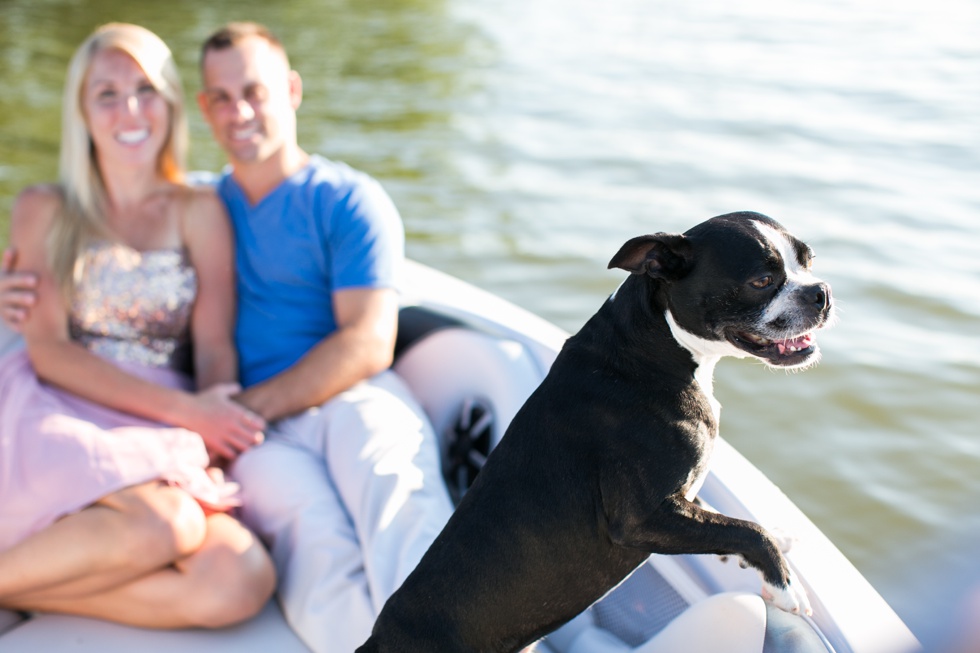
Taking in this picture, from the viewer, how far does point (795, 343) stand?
1.76 metres

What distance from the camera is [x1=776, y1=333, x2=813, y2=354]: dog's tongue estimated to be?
1749 millimetres

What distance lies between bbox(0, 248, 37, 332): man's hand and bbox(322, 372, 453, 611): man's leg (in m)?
0.83

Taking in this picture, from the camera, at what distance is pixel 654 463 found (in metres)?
1.74

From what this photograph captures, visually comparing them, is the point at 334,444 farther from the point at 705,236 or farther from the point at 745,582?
the point at 705,236

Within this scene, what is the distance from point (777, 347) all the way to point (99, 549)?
1.52 m

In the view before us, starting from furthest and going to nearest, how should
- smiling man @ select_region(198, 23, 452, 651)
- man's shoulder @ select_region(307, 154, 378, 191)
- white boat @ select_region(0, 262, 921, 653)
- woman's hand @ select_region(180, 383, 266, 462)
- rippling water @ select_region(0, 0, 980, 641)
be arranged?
rippling water @ select_region(0, 0, 980, 641), man's shoulder @ select_region(307, 154, 378, 191), woman's hand @ select_region(180, 383, 266, 462), smiling man @ select_region(198, 23, 452, 651), white boat @ select_region(0, 262, 921, 653)

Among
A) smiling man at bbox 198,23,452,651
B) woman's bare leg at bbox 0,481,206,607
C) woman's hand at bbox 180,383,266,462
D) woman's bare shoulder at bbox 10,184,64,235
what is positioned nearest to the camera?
woman's bare leg at bbox 0,481,206,607

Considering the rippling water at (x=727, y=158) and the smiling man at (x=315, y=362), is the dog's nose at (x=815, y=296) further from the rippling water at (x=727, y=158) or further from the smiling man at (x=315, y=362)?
the smiling man at (x=315, y=362)

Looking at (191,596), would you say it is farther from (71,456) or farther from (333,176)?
(333,176)

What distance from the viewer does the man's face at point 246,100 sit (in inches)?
115

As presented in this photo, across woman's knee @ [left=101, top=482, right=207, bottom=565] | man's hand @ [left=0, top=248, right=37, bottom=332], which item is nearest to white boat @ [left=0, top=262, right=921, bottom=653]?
woman's knee @ [left=101, top=482, right=207, bottom=565]

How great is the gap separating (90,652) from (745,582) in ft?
4.77

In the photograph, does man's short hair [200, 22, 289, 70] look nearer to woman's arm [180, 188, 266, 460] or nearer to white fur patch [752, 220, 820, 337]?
woman's arm [180, 188, 266, 460]

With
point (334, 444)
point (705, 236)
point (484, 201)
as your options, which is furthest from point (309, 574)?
Result: point (484, 201)
